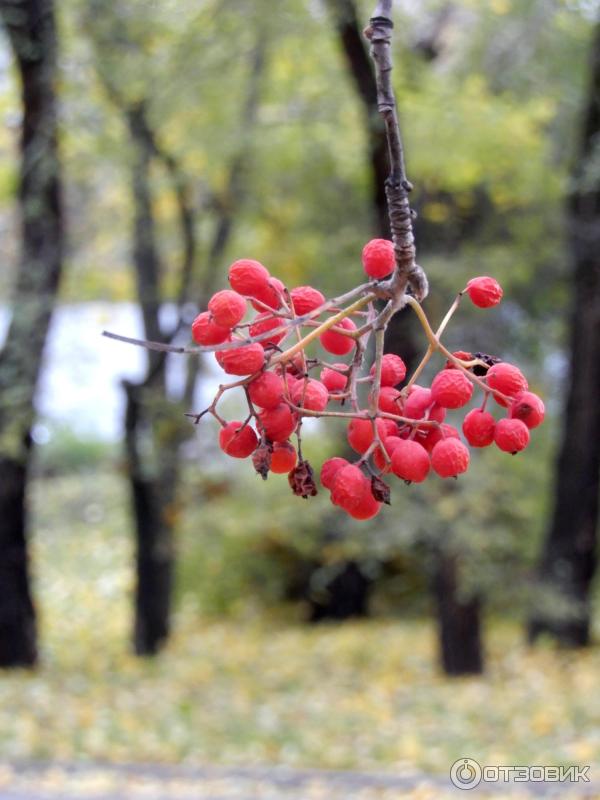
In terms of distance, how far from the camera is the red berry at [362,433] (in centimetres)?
115

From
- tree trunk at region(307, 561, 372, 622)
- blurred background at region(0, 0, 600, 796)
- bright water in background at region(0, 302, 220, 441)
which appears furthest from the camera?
tree trunk at region(307, 561, 372, 622)

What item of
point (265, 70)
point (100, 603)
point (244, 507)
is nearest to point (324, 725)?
point (244, 507)

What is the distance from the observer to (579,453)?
9500mm

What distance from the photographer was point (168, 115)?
8109mm

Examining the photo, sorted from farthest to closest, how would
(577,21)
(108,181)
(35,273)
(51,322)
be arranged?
1. (108,181)
2. (577,21)
3. (51,322)
4. (35,273)

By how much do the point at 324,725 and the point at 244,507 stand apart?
4.53 metres

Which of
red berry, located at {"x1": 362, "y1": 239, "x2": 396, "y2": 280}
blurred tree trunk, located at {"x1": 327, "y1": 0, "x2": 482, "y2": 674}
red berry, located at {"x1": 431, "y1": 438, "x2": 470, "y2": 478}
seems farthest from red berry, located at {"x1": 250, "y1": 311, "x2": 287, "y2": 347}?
blurred tree trunk, located at {"x1": 327, "y1": 0, "x2": 482, "y2": 674}

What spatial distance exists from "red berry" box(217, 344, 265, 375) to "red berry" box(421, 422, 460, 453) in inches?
9.8

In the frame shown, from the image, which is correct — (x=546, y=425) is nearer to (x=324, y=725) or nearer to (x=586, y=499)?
(x=586, y=499)

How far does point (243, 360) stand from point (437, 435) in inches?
10.9

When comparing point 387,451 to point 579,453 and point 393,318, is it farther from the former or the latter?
point 579,453

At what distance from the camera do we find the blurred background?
7246mm

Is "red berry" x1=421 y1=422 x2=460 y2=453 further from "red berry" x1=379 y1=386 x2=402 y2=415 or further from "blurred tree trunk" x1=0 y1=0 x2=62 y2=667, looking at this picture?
"blurred tree trunk" x1=0 y1=0 x2=62 y2=667

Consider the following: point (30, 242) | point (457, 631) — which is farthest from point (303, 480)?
point (457, 631)
